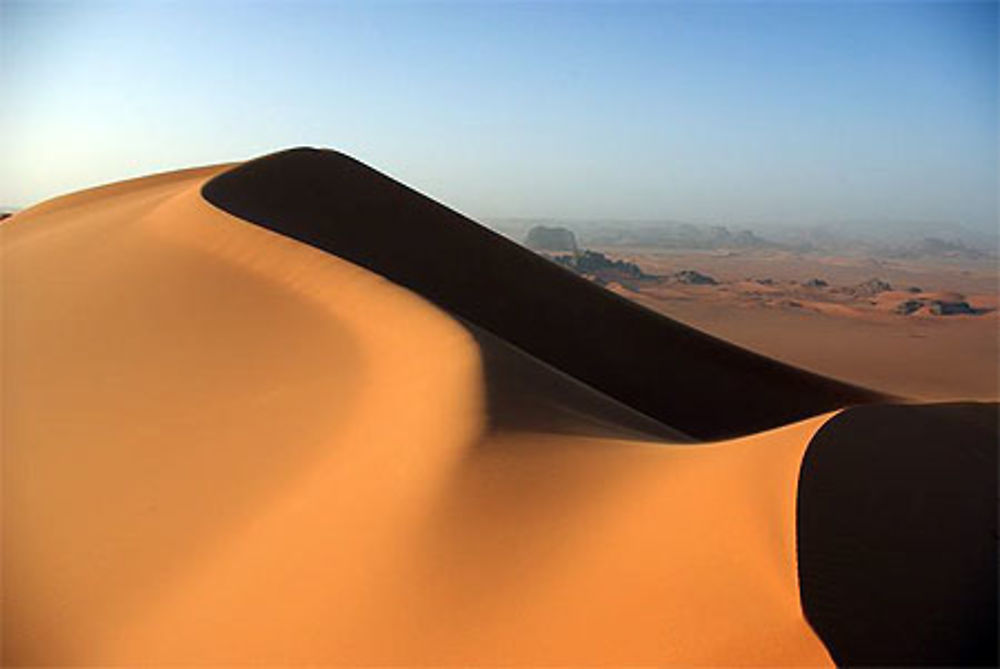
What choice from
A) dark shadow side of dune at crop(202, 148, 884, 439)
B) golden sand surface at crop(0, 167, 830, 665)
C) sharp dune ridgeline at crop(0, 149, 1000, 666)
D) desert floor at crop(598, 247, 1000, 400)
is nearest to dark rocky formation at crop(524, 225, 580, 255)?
desert floor at crop(598, 247, 1000, 400)

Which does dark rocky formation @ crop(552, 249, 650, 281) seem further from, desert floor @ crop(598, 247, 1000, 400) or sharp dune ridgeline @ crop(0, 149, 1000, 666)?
sharp dune ridgeline @ crop(0, 149, 1000, 666)

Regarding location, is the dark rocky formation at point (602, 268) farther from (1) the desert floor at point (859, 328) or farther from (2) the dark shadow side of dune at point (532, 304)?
(2) the dark shadow side of dune at point (532, 304)

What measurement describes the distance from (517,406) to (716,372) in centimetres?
763

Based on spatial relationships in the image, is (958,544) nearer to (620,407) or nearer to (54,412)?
(620,407)

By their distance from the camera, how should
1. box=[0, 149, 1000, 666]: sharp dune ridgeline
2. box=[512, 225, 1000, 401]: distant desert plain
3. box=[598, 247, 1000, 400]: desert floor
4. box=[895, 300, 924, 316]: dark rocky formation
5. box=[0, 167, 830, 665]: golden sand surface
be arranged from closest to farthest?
1. box=[0, 149, 1000, 666]: sharp dune ridgeline
2. box=[0, 167, 830, 665]: golden sand surface
3. box=[598, 247, 1000, 400]: desert floor
4. box=[512, 225, 1000, 401]: distant desert plain
5. box=[895, 300, 924, 316]: dark rocky formation

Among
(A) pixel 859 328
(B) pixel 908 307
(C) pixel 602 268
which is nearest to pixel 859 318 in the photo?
(A) pixel 859 328

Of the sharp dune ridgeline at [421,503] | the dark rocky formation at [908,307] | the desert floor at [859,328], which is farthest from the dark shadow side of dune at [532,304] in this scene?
the dark rocky formation at [908,307]

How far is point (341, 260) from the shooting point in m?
13.8

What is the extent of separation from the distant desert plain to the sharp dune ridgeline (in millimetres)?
12355

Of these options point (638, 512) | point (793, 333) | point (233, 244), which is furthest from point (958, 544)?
point (793, 333)

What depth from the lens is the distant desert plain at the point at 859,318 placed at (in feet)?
77.9

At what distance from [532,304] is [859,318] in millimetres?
26073

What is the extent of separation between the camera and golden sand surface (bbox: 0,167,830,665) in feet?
15.4

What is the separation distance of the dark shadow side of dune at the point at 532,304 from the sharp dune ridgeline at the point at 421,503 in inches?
9.2
